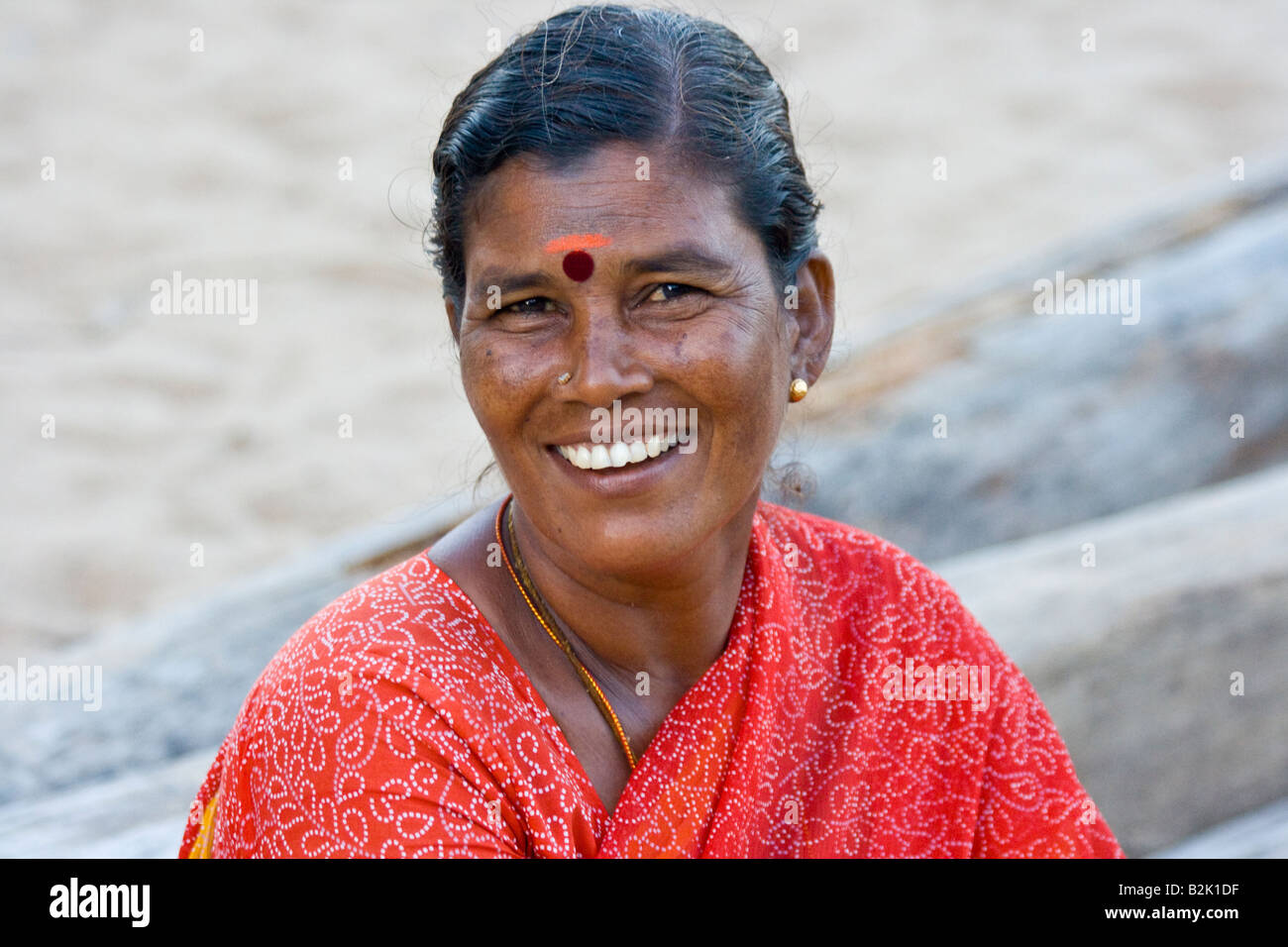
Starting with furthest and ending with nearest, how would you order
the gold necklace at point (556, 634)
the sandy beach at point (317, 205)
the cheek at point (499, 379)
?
the sandy beach at point (317, 205) → the gold necklace at point (556, 634) → the cheek at point (499, 379)

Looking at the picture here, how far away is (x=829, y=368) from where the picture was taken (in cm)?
350

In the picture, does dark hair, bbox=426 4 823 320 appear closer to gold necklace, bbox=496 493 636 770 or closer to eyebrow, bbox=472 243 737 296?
eyebrow, bbox=472 243 737 296

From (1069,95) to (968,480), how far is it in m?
6.32

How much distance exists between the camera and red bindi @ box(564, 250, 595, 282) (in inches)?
65.8

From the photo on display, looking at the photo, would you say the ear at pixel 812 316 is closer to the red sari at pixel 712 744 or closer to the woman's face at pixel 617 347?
the woman's face at pixel 617 347

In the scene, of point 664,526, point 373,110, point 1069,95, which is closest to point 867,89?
point 1069,95

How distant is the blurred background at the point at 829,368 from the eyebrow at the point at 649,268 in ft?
1.10

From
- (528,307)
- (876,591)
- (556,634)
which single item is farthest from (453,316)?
(876,591)

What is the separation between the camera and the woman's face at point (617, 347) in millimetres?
1687

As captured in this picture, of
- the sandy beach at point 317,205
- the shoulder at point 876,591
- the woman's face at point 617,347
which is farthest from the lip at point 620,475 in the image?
the sandy beach at point 317,205

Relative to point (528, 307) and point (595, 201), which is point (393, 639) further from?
point (595, 201)

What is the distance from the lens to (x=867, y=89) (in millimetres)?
9086

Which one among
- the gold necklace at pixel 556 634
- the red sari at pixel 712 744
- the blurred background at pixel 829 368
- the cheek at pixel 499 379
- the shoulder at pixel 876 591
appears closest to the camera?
the red sari at pixel 712 744
